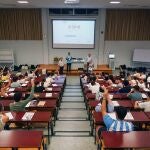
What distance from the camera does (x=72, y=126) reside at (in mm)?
6512

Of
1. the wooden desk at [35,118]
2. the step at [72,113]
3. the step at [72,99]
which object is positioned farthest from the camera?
the step at [72,99]

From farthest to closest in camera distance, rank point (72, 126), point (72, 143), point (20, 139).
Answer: point (72, 126) < point (72, 143) < point (20, 139)

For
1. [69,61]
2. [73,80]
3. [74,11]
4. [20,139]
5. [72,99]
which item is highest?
[74,11]

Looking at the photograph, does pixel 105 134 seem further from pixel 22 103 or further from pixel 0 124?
pixel 22 103

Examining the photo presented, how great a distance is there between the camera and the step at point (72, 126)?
6.30 metres

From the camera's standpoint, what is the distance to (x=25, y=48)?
1473 cm

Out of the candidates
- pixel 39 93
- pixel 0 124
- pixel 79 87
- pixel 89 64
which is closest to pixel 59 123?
pixel 39 93

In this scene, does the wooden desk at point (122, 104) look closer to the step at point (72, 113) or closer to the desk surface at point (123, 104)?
the desk surface at point (123, 104)

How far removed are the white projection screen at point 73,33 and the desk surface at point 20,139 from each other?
1087cm

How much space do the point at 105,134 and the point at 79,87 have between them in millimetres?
7123

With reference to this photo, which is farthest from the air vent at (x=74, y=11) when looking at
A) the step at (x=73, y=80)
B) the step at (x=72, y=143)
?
the step at (x=72, y=143)

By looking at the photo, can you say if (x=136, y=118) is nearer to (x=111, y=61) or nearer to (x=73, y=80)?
(x=73, y=80)

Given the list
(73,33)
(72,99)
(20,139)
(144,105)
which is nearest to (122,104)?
(144,105)

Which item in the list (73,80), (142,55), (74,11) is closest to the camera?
(73,80)
